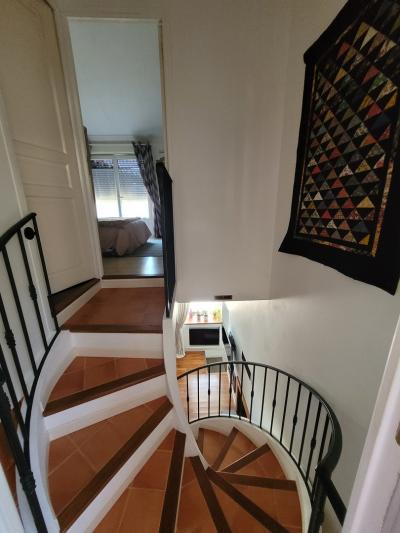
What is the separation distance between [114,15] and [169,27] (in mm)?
469

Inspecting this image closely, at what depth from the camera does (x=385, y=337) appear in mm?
975

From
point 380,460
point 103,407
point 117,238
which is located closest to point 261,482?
point 103,407

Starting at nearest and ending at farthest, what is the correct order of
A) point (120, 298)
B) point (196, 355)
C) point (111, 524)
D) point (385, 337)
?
Result: point (385, 337) < point (111, 524) < point (120, 298) < point (196, 355)

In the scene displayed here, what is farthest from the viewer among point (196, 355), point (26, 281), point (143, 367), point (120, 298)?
point (196, 355)

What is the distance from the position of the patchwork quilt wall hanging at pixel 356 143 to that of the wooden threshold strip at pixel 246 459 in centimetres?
219

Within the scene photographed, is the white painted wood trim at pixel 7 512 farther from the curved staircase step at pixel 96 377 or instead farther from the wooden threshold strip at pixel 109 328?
the wooden threshold strip at pixel 109 328

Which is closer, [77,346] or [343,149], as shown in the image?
[343,149]

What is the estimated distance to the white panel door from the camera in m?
1.43

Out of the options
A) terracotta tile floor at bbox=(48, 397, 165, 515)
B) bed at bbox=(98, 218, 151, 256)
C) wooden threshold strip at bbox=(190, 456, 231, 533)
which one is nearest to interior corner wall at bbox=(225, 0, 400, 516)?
wooden threshold strip at bbox=(190, 456, 231, 533)

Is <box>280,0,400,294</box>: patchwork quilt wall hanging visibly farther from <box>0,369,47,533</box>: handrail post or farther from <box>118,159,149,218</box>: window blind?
<box>118,159,149,218</box>: window blind

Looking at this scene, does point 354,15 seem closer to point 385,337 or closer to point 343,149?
point 343,149

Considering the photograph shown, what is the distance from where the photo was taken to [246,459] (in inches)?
87.6

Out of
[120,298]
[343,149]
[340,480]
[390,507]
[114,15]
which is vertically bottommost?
[340,480]

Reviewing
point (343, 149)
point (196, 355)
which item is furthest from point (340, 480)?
point (196, 355)
